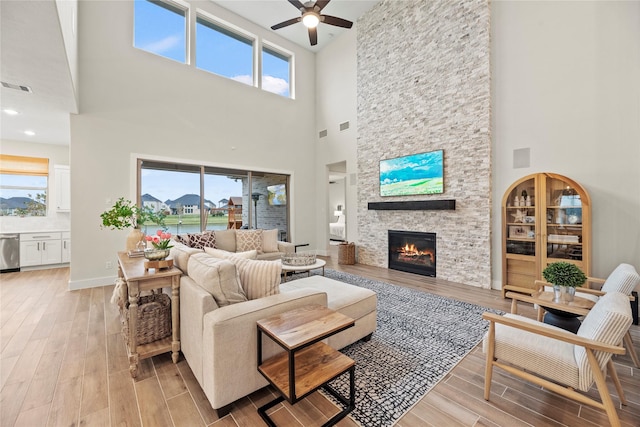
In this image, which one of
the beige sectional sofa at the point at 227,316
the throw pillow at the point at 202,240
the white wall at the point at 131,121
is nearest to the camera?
the beige sectional sofa at the point at 227,316

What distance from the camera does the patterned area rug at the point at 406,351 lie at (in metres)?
1.76

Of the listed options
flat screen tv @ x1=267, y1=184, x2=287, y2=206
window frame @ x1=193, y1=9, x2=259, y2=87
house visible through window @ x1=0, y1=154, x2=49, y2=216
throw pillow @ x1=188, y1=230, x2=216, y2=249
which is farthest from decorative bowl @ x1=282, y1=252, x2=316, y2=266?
house visible through window @ x1=0, y1=154, x2=49, y2=216

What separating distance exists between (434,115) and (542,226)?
2.58 m

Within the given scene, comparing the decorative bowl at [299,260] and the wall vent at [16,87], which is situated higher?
the wall vent at [16,87]

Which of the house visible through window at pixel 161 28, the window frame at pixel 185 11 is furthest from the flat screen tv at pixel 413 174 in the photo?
the house visible through window at pixel 161 28

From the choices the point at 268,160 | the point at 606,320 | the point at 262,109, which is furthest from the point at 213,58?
the point at 606,320

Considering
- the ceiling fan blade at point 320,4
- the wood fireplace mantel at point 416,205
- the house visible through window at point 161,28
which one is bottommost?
the wood fireplace mantel at point 416,205

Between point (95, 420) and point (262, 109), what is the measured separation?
20.9 feet

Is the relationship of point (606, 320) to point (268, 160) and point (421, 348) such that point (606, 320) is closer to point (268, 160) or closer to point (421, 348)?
point (421, 348)

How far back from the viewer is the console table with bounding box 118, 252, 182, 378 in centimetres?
204

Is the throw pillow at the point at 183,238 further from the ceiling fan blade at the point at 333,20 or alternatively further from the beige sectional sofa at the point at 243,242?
the ceiling fan blade at the point at 333,20

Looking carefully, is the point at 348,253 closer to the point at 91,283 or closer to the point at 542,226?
the point at 542,226

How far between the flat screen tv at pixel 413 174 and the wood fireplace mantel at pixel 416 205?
227mm

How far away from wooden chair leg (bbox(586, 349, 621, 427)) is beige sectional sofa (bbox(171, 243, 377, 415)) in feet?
5.10
